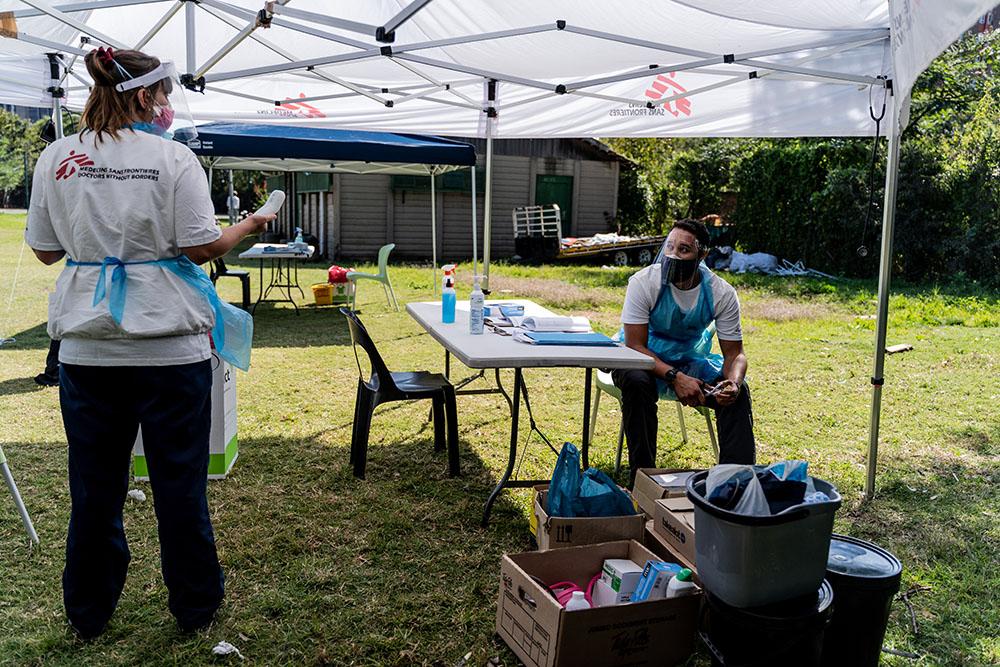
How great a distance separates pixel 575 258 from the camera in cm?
1770

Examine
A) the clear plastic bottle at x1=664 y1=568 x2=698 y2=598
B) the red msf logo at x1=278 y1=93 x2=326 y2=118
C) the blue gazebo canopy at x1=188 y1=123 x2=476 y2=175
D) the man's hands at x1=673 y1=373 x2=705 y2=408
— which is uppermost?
the red msf logo at x1=278 y1=93 x2=326 y2=118

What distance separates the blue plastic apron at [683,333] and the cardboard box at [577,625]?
55.5 inches

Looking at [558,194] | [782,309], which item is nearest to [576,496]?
[782,309]

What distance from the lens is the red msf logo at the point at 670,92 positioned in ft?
19.8

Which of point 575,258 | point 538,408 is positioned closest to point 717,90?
point 538,408

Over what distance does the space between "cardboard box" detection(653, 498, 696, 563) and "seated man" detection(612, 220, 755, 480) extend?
66cm

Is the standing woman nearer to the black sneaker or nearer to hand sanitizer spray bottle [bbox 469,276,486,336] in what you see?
hand sanitizer spray bottle [bbox 469,276,486,336]

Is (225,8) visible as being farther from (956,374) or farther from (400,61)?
(956,374)

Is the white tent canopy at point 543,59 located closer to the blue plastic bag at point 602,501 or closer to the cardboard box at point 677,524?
the cardboard box at point 677,524

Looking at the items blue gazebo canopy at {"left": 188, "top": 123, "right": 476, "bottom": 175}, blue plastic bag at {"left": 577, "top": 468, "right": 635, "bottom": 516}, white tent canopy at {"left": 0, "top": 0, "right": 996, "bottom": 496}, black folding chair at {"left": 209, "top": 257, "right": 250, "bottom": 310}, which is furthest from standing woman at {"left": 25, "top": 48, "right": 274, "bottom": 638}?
black folding chair at {"left": 209, "top": 257, "right": 250, "bottom": 310}

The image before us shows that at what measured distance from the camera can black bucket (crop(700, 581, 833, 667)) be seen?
2.16m

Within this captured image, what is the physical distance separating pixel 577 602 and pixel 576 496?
57 centimetres

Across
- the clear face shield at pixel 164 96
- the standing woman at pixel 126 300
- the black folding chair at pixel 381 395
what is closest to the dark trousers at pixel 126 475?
the standing woman at pixel 126 300

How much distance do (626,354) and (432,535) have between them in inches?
46.1
